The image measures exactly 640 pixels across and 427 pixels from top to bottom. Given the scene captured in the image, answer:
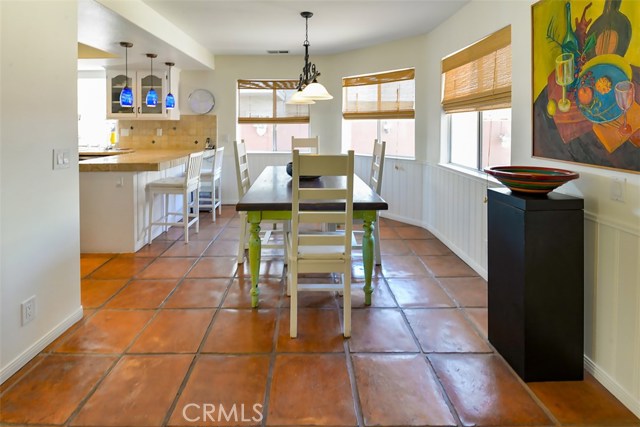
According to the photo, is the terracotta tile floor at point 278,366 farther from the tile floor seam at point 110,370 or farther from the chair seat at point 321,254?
the chair seat at point 321,254

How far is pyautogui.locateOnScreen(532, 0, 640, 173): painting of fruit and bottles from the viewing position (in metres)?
1.90

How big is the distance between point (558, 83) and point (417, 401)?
1822mm

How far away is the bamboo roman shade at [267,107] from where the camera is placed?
701cm

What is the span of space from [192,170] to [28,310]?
2754 millimetres

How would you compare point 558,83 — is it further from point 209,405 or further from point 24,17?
point 24,17

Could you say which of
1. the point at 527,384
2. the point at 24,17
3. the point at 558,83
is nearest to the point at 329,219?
the point at 527,384

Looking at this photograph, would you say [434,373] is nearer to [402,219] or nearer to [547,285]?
[547,285]

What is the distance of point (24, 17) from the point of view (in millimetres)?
2221

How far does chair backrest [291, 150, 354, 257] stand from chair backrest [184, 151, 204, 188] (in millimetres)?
2377

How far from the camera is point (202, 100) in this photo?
6.96 metres

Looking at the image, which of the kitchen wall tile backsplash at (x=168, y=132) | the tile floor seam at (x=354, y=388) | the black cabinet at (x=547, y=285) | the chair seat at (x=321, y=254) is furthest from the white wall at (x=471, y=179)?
the chair seat at (x=321, y=254)

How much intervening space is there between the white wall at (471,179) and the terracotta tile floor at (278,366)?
31 centimetres

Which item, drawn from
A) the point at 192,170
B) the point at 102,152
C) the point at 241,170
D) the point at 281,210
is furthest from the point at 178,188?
the point at 102,152

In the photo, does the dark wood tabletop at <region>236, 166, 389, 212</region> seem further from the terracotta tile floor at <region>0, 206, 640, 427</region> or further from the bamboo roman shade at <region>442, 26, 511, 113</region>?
the bamboo roman shade at <region>442, 26, 511, 113</region>
